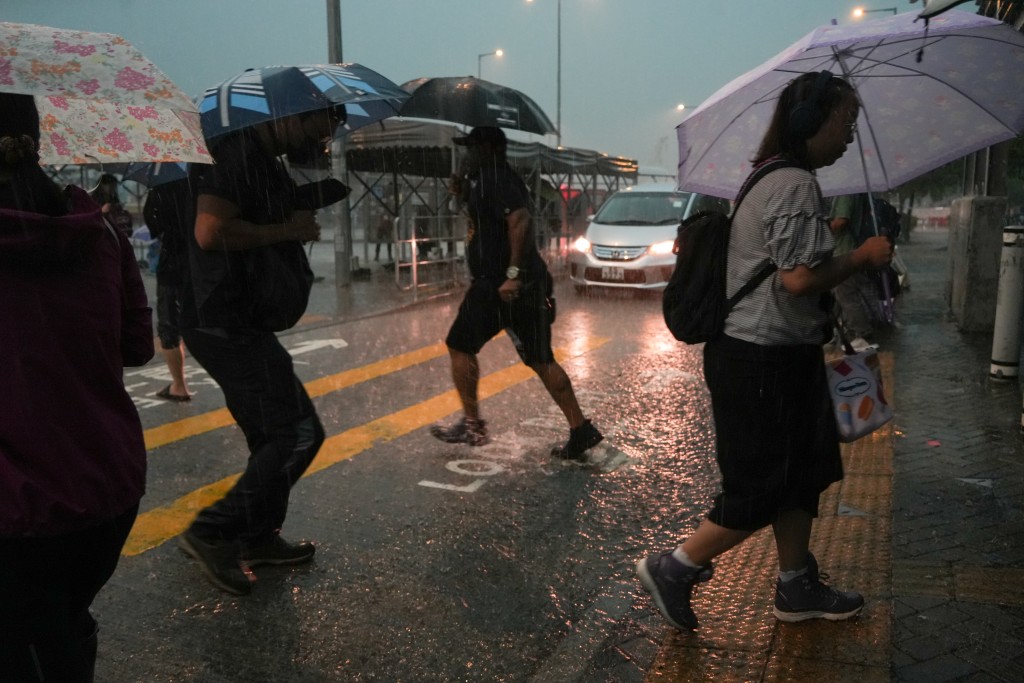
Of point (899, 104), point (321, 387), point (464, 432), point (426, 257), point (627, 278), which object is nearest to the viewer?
point (899, 104)

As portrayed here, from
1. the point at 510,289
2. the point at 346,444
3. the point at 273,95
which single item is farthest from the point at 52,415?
the point at 346,444

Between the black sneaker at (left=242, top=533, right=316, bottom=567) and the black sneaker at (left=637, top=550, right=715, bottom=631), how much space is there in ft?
5.00

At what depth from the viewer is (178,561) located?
3.90 m

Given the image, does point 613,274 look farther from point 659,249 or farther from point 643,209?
point 643,209

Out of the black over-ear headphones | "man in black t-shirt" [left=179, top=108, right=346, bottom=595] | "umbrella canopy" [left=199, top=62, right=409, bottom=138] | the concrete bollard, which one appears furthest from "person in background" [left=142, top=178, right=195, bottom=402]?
the concrete bollard

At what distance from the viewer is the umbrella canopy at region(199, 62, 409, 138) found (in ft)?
11.2

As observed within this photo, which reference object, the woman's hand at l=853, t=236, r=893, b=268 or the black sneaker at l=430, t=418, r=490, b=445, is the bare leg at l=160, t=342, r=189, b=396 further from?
the woman's hand at l=853, t=236, r=893, b=268

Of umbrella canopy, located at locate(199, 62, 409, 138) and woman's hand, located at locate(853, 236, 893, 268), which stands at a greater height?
umbrella canopy, located at locate(199, 62, 409, 138)

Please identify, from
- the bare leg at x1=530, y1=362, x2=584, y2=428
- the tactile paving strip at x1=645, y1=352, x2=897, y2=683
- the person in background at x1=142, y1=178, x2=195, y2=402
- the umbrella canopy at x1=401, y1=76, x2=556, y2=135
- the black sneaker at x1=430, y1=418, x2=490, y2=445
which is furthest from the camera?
the umbrella canopy at x1=401, y1=76, x2=556, y2=135

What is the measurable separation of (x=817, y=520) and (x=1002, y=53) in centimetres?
205

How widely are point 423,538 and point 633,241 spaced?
9.52 meters

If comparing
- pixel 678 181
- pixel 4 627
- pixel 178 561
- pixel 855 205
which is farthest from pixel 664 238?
pixel 4 627

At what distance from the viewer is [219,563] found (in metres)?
3.55

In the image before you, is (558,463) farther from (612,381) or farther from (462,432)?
(612,381)
